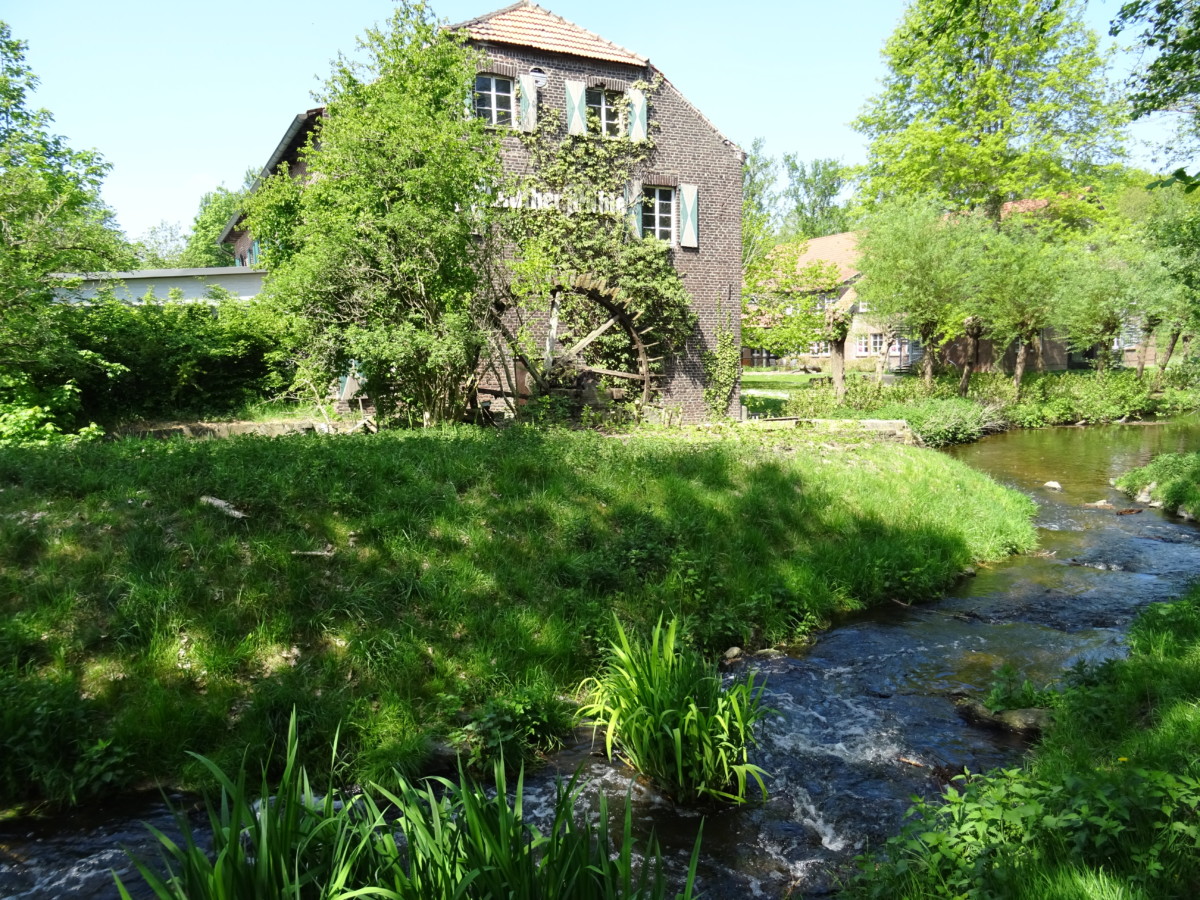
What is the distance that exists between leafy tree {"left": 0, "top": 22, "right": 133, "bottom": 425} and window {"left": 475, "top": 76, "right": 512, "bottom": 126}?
288 inches

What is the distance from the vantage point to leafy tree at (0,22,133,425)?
999 centimetres

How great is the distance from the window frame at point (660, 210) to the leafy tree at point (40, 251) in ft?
35.0

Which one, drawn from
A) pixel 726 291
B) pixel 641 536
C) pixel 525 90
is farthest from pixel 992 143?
pixel 641 536

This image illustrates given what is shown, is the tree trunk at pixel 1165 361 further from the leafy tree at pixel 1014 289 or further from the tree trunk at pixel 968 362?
the tree trunk at pixel 968 362

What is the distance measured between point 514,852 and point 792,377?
3535 cm

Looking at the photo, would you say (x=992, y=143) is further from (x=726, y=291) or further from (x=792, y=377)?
(x=726, y=291)

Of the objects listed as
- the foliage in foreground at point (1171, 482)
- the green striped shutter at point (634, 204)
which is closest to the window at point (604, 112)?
the green striped shutter at point (634, 204)

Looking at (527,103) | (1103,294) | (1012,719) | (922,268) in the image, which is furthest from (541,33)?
(1103,294)

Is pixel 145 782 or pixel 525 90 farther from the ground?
pixel 525 90

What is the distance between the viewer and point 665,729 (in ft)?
14.0

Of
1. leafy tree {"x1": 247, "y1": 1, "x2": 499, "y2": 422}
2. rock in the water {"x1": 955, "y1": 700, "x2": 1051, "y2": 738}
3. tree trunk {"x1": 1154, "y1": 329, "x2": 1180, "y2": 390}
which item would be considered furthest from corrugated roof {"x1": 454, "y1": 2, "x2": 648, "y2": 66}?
tree trunk {"x1": 1154, "y1": 329, "x2": 1180, "y2": 390}

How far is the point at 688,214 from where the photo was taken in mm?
17969

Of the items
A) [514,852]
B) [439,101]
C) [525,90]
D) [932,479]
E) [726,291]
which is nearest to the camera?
[514,852]

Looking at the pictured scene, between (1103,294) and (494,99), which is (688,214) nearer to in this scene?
(494,99)
